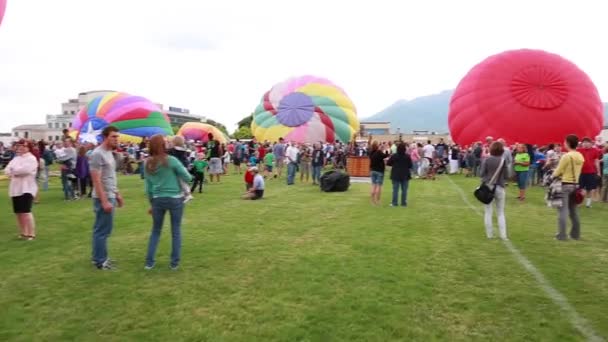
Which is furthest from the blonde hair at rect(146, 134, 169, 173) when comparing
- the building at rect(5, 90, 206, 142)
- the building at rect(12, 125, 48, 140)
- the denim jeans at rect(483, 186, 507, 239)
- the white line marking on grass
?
the building at rect(12, 125, 48, 140)

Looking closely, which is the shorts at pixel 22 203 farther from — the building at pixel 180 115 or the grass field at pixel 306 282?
the building at pixel 180 115

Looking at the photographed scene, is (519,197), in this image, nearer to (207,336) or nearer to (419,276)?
(419,276)

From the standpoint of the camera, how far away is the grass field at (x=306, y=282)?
4.01 m

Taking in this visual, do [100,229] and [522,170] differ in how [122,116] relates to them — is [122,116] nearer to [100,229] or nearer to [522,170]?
[522,170]

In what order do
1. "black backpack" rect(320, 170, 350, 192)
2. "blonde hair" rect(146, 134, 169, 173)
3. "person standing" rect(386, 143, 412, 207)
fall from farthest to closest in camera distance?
1. "black backpack" rect(320, 170, 350, 192)
2. "person standing" rect(386, 143, 412, 207)
3. "blonde hair" rect(146, 134, 169, 173)

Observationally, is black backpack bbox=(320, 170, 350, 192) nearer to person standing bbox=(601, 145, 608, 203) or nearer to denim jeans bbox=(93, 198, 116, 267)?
person standing bbox=(601, 145, 608, 203)

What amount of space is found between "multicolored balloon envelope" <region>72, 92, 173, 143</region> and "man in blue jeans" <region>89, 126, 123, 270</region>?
22487mm

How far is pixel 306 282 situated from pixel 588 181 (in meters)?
8.65

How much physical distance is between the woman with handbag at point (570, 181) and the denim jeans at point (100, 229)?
6624 mm

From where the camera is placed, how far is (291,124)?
29.4 metres

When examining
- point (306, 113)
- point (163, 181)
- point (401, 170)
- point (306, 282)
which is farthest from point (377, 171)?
point (306, 113)

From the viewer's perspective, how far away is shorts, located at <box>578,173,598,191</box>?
10805 mm

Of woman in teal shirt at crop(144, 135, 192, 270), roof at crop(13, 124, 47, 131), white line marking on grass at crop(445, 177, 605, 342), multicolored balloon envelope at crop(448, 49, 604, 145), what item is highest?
roof at crop(13, 124, 47, 131)

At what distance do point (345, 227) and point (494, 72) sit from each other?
15465mm
